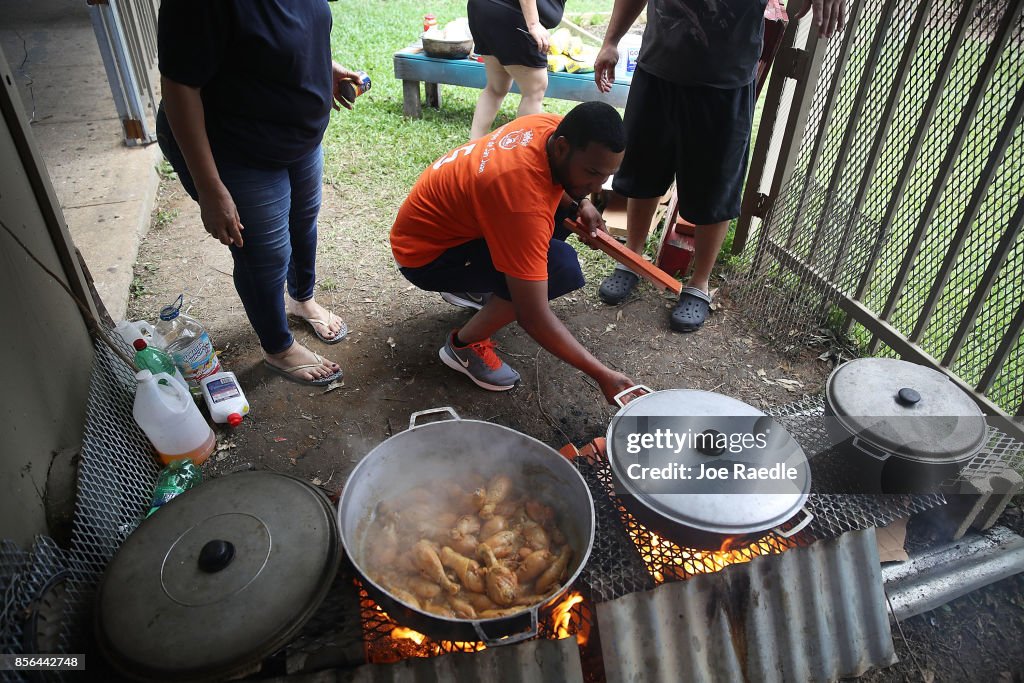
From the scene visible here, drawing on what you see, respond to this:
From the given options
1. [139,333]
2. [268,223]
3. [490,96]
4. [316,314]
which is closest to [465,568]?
[268,223]

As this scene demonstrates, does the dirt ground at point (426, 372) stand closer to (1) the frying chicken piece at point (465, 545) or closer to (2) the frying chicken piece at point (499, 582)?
(1) the frying chicken piece at point (465, 545)

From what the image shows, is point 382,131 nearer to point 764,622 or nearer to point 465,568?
point 465,568

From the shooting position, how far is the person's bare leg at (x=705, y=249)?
371cm

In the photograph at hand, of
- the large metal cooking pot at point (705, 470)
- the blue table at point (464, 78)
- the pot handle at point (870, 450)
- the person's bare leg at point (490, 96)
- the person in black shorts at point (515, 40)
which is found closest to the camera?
the large metal cooking pot at point (705, 470)

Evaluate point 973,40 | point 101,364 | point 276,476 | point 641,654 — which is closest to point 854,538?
point 641,654

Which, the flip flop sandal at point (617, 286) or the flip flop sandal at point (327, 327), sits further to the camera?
the flip flop sandal at point (617, 286)

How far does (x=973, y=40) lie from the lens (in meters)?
2.81

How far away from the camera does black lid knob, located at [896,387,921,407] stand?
2074 millimetres

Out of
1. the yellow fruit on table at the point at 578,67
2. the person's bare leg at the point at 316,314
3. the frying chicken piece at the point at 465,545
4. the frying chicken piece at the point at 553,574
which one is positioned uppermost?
the yellow fruit on table at the point at 578,67

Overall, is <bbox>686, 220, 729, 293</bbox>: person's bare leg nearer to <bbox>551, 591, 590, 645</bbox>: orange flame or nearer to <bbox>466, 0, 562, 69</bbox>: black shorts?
<bbox>466, 0, 562, 69</bbox>: black shorts

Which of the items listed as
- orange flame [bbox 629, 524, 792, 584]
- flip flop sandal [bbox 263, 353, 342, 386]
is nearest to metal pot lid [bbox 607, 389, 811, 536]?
orange flame [bbox 629, 524, 792, 584]

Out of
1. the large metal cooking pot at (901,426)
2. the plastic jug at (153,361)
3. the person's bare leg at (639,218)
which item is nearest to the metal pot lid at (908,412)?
the large metal cooking pot at (901,426)

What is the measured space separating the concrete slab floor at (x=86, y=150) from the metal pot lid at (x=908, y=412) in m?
3.44

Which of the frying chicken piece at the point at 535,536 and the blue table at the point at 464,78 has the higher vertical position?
the blue table at the point at 464,78
